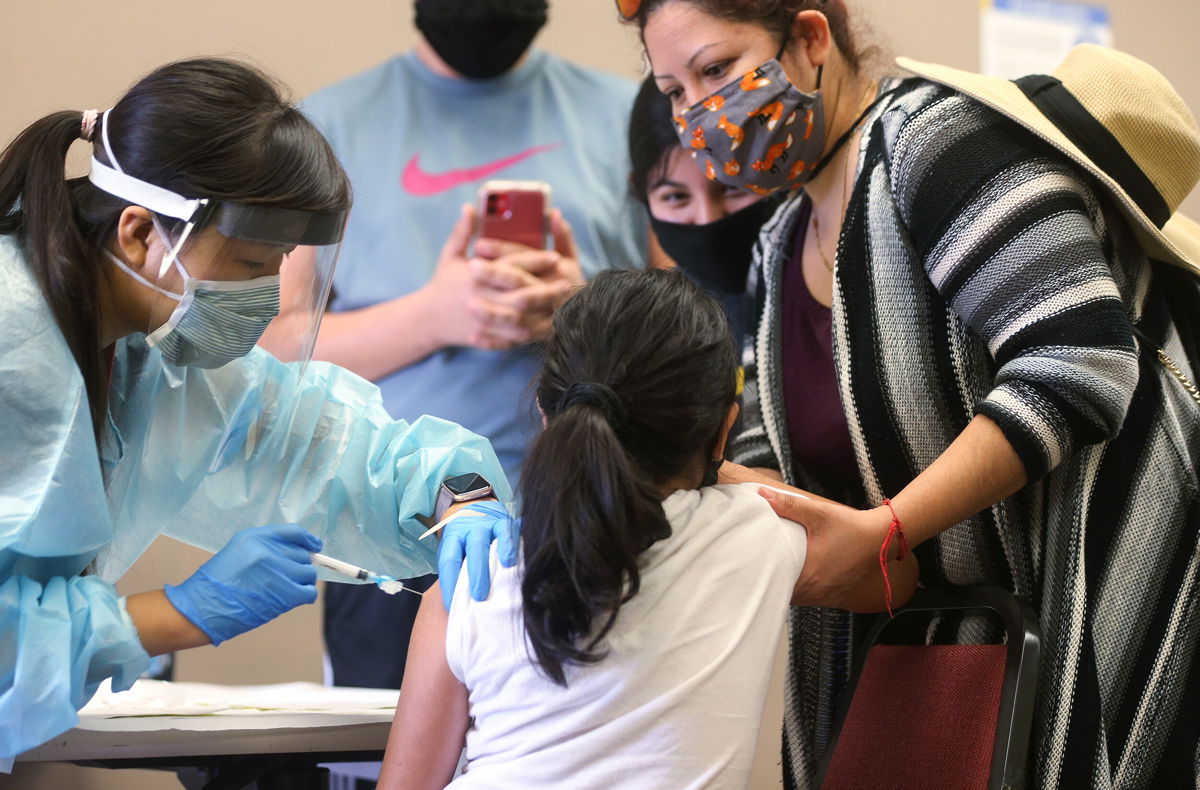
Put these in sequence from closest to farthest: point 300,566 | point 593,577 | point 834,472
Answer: point 593,577, point 300,566, point 834,472

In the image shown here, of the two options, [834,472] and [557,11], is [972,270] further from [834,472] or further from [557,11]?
[557,11]

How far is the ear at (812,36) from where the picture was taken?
4.41ft

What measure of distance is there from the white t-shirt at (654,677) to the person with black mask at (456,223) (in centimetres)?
87

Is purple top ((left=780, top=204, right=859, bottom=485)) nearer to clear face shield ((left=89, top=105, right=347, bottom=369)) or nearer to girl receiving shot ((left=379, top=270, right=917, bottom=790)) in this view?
girl receiving shot ((left=379, top=270, right=917, bottom=790))

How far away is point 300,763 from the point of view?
127 cm

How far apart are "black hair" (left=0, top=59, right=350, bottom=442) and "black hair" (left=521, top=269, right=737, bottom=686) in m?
0.35

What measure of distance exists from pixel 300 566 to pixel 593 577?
13.9 inches

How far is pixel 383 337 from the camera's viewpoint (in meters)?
1.92

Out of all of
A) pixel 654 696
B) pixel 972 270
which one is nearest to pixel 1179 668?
pixel 972 270

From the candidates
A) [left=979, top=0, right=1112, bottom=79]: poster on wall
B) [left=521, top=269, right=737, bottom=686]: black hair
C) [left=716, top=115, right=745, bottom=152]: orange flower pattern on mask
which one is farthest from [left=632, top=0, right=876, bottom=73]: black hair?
[left=979, top=0, right=1112, bottom=79]: poster on wall

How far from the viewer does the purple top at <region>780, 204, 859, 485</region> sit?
4.40ft

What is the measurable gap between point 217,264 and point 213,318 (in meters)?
0.06

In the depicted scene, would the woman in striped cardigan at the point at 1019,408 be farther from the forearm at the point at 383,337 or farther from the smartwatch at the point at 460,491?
the forearm at the point at 383,337

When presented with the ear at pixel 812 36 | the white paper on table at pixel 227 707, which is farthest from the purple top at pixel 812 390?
the white paper on table at pixel 227 707
